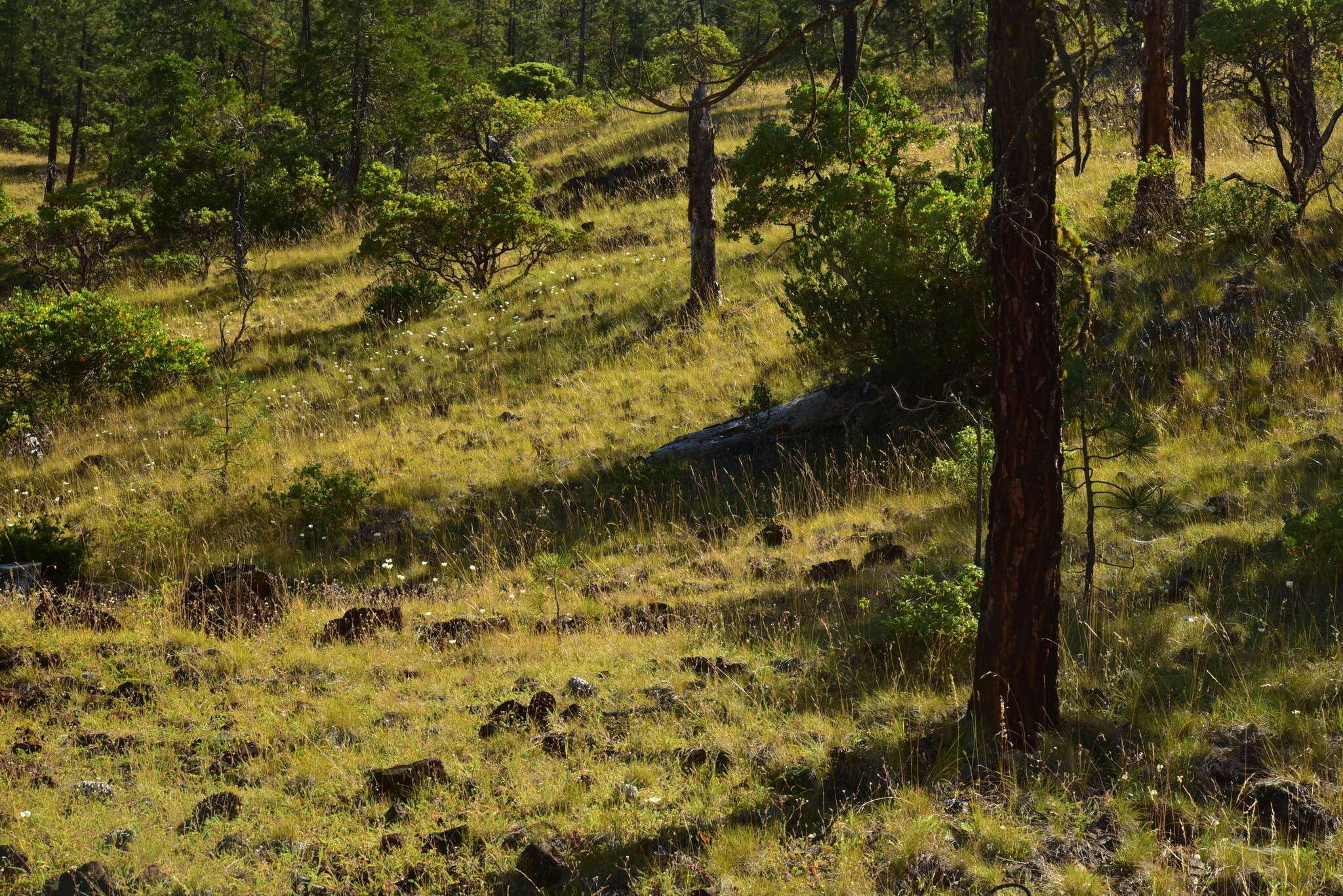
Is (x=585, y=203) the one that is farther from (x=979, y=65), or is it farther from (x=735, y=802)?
(x=735, y=802)

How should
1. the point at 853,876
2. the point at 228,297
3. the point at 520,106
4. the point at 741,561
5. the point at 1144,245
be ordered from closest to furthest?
the point at 853,876
the point at 741,561
the point at 1144,245
the point at 228,297
the point at 520,106

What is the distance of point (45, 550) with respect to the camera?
7969 mm

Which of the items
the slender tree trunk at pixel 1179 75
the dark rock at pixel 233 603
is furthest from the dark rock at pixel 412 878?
the slender tree trunk at pixel 1179 75

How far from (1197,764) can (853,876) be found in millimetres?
1402

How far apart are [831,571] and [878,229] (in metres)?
3.20

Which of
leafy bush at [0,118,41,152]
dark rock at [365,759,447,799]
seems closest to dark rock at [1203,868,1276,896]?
dark rock at [365,759,447,799]

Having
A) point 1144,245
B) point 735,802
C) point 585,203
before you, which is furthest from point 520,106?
point 735,802

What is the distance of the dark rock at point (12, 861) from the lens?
11.9 feet

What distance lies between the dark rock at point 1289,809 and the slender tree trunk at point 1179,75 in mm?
10912

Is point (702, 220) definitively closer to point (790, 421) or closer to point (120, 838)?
point (790, 421)

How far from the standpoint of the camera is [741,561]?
271 inches

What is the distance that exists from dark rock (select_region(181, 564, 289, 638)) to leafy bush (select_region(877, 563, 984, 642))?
383 cm

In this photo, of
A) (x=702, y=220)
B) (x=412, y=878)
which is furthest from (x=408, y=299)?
(x=412, y=878)

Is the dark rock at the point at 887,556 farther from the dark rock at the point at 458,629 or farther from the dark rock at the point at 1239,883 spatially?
the dark rock at the point at 1239,883
